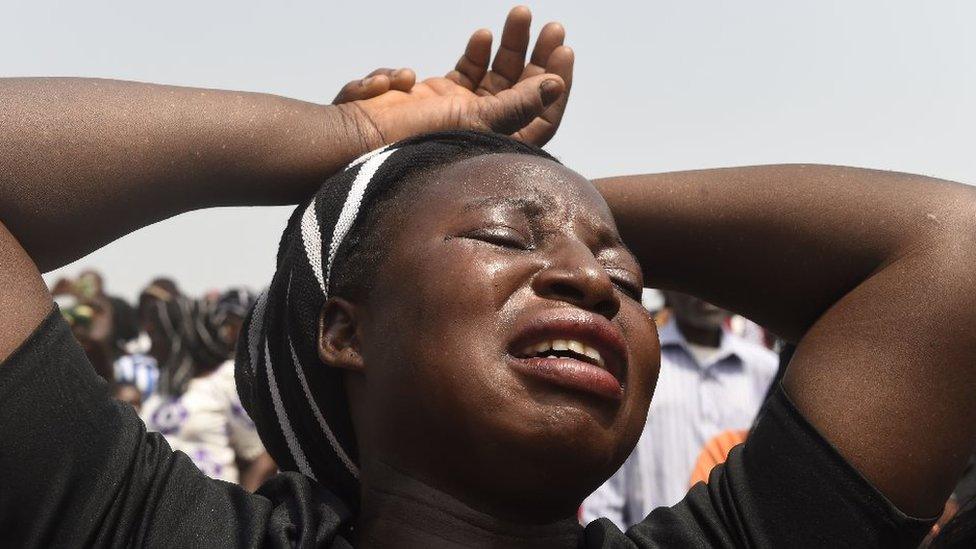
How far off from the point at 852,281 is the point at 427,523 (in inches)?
35.0

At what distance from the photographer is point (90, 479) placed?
1.69 meters

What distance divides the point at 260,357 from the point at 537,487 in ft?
2.23

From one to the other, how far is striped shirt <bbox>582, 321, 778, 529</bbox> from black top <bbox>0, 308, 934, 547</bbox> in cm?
286

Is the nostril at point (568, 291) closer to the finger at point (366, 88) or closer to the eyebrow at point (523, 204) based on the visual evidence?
the eyebrow at point (523, 204)

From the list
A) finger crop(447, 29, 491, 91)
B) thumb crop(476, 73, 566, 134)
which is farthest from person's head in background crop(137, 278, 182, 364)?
thumb crop(476, 73, 566, 134)

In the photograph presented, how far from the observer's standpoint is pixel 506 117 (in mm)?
2301

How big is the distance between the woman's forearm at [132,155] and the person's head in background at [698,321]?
11.6 feet

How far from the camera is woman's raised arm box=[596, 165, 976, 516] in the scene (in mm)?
1947

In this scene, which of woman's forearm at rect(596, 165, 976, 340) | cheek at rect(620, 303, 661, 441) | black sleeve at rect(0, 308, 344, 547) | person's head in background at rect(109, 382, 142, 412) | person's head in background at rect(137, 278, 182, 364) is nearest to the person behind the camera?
black sleeve at rect(0, 308, 344, 547)

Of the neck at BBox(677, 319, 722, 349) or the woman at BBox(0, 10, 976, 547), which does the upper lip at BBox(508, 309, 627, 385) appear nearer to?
the woman at BBox(0, 10, 976, 547)

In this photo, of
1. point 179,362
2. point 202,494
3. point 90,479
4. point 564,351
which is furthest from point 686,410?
point 179,362

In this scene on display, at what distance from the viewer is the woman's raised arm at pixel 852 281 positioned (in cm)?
195

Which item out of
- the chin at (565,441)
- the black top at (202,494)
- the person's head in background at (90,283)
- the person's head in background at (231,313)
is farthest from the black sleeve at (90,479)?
the person's head in background at (90,283)

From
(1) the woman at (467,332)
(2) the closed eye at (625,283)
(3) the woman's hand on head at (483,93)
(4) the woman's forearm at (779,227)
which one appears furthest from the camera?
(3) the woman's hand on head at (483,93)
